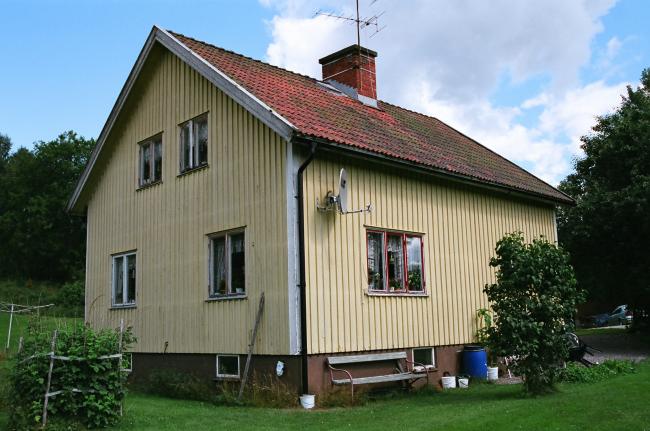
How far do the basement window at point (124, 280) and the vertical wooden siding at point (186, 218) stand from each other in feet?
0.73

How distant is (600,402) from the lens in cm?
1095

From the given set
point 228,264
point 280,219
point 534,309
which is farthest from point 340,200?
point 534,309

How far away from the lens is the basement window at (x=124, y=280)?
56.9ft

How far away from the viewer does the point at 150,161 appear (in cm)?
1725

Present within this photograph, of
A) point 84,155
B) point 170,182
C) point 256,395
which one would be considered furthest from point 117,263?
point 84,155

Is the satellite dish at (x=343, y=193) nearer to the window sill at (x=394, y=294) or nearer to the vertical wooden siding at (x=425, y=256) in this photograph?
the vertical wooden siding at (x=425, y=256)

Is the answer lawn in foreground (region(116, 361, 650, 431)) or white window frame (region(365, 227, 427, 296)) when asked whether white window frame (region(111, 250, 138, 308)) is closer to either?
lawn in foreground (region(116, 361, 650, 431))

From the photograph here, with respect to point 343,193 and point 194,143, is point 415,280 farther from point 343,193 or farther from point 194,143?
point 194,143

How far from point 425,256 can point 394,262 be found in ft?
3.43

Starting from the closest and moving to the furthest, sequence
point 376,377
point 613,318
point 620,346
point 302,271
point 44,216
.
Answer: point 302,271 → point 376,377 → point 620,346 → point 613,318 → point 44,216

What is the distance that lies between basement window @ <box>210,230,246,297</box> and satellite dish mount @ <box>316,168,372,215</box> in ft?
6.26

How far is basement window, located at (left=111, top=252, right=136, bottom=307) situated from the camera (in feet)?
56.9

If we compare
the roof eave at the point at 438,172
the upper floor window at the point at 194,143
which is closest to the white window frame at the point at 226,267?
the upper floor window at the point at 194,143

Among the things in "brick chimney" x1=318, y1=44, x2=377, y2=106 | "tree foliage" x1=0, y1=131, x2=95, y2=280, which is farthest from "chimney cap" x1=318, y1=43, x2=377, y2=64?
"tree foliage" x1=0, y1=131, x2=95, y2=280
